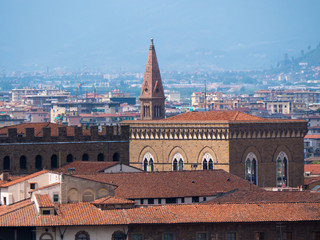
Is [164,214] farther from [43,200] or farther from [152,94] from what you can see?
[152,94]

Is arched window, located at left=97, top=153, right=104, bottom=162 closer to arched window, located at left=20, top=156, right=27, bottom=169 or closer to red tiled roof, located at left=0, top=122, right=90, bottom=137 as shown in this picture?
red tiled roof, located at left=0, top=122, right=90, bottom=137

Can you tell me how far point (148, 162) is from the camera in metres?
89.7

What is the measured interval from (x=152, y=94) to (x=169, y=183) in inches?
1322

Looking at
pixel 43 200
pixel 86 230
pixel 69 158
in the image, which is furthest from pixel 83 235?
pixel 69 158

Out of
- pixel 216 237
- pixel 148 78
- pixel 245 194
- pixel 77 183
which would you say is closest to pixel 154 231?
pixel 216 237

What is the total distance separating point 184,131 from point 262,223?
2893 cm

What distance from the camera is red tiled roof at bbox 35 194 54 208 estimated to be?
189 feet

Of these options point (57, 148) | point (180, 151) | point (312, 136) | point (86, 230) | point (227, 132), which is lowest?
point (312, 136)

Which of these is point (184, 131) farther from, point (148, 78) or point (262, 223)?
point (262, 223)

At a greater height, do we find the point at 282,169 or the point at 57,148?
the point at 57,148

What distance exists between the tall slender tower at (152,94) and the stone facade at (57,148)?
1223cm

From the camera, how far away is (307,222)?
59062mm

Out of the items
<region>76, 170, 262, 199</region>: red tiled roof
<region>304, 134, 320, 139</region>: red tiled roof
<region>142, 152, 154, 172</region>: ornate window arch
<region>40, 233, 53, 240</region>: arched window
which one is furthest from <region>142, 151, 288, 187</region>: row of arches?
<region>304, 134, 320, 139</region>: red tiled roof

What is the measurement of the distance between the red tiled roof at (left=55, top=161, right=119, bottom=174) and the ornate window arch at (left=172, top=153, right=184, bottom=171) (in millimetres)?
6564
